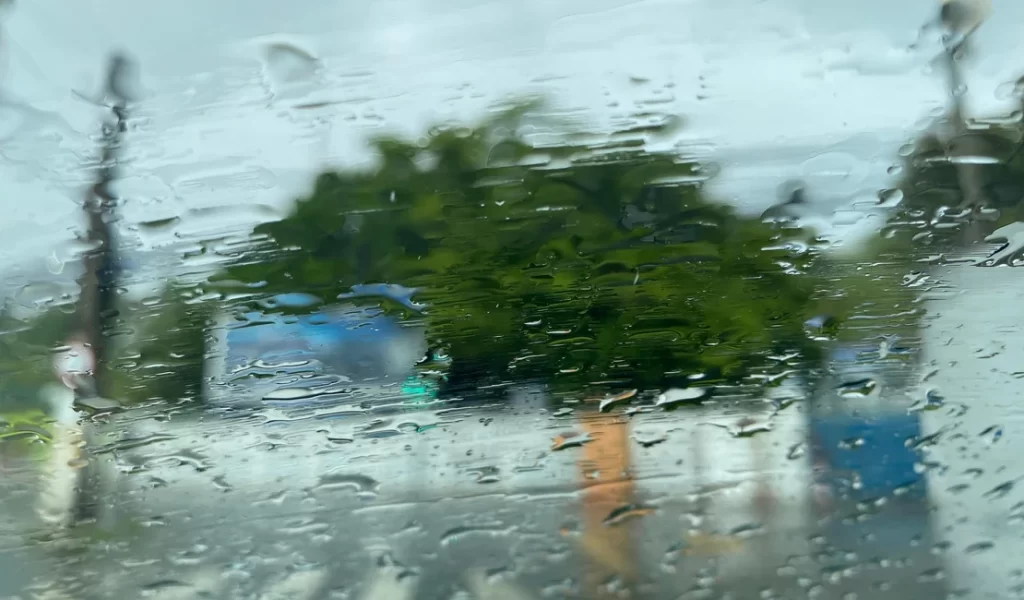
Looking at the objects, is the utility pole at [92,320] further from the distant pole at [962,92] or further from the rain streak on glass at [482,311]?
the distant pole at [962,92]

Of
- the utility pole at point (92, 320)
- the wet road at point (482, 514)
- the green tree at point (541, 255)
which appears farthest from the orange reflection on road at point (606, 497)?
the utility pole at point (92, 320)

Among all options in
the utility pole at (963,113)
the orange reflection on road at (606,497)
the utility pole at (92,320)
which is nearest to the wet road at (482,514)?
the orange reflection on road at (606,497)

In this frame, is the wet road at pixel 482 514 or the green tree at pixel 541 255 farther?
the green tree at pixel 541 255

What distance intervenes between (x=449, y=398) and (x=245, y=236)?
2.51 feet

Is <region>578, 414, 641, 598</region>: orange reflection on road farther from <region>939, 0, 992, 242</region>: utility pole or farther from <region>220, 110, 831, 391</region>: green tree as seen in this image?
<region>939, 0, 992, 242</region>: utility pole

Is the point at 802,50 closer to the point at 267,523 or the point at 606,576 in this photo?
the point at 606,576

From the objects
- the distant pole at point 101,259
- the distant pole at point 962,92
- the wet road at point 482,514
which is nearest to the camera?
the wet road at point 482,514

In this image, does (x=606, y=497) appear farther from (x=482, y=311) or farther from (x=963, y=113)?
(x=963, y=113)

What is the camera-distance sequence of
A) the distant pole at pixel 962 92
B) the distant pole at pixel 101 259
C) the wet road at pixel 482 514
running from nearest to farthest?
the wet road at pixel 482 514, the distant pole at pixel 962 92, the distant pole at pixel 101 259

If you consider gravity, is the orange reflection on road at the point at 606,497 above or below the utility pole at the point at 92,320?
below

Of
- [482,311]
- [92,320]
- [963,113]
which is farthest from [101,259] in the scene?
[963,113]

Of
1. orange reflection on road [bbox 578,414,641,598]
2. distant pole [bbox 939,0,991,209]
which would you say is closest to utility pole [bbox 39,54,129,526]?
orange reflection on road [bbox 578,414,641,598]

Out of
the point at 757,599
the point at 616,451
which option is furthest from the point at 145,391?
the point at 757,599

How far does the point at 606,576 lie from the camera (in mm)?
1817
